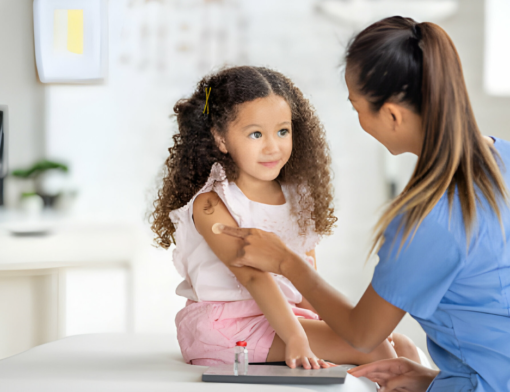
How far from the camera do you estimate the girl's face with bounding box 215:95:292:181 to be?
1.33 meters

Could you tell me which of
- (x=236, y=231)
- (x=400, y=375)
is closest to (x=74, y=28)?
(x=236, y=231)

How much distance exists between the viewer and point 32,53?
300cm

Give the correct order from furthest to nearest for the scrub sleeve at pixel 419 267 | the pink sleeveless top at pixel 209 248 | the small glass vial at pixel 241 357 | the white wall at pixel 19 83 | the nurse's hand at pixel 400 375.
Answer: the white wall at pixel 19 83 → the pink sleeveless top at pixel 209 248 → the nurse's hand at pixel 400 375 → the small glass vial at pixel 241 357 → the scrub sleeve at pixel 419 267

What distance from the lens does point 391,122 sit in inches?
40.4

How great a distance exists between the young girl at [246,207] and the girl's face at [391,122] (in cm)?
32

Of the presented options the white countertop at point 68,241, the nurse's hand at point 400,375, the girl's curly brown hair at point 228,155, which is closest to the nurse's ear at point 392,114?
the girl's curly brown hair at point 228,155

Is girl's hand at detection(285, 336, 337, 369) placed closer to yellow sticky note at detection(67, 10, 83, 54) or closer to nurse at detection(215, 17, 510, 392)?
nurse at detection(215, 17, 510, 392)

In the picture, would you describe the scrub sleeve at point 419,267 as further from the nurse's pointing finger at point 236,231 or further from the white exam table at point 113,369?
the nurse's pointing finger at point 236,231

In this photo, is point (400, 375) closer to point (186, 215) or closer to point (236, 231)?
point (236, 231)

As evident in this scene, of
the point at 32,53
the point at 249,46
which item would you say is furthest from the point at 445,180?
the point at 32,53

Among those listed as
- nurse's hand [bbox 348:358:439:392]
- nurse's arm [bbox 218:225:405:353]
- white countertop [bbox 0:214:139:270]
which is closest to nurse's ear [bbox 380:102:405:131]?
nurse's arm [bbox 218:225:405:353]

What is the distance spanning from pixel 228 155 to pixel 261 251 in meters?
0.30

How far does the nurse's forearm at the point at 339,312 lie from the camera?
1.02 meters

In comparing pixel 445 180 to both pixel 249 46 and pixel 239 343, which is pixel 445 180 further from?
pixel 249 46
